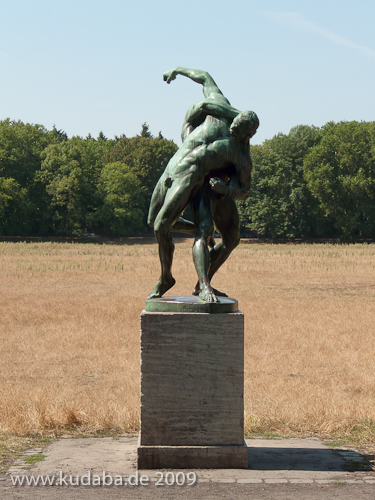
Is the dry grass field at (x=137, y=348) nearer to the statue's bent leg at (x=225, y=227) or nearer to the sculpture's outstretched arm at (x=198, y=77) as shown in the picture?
the statue's bent leg at (x=225, y=227)

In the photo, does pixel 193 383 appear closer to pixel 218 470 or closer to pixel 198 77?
pixel 218 470

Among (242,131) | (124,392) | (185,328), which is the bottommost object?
(124,392)

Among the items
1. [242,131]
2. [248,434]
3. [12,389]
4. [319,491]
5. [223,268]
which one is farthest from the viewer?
[223,268]

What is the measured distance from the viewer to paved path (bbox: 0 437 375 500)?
5383mm

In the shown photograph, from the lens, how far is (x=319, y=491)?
544 cm

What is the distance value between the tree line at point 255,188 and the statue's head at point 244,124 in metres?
58.7

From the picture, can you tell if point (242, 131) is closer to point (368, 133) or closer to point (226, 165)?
point (226, 165)

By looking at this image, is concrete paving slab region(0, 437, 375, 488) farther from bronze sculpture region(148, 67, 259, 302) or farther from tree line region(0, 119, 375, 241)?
tree line region(0, 119, 375, 241)

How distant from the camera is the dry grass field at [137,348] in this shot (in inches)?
297

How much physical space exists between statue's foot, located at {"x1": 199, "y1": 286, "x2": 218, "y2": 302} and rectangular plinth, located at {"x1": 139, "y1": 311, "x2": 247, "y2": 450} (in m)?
0.18

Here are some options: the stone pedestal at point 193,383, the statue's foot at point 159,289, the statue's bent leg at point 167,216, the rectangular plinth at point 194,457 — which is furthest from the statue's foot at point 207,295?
the rectangular plinth at point 194,457

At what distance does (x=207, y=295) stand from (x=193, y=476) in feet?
5.22

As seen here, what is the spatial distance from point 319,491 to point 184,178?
3034 mm

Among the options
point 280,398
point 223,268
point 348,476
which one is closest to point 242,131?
point 348,476
